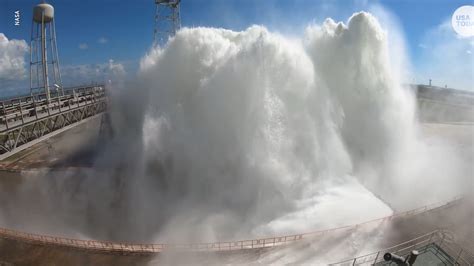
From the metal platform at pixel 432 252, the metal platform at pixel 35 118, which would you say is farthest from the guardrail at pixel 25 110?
the metal platform at pixel 432 252

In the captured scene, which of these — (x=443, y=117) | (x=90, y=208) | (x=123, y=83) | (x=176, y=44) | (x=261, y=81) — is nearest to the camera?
(x=261, y=81)

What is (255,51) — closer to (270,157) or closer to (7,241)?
(270,157)

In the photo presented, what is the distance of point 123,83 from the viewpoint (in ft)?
96.0

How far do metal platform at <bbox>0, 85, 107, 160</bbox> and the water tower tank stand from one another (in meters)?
9.09

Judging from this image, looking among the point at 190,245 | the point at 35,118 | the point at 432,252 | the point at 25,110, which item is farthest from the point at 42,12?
the point at 432,252

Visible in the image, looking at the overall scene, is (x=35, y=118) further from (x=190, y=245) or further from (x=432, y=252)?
(x=432, y=252)

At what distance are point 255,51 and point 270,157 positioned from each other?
23.7 ft

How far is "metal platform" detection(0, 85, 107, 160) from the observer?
61.8 feet

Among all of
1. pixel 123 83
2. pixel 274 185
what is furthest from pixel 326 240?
pixel 123 83

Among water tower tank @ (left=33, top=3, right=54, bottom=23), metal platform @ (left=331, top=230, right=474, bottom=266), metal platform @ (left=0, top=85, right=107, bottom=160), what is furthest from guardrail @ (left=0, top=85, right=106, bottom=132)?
metal platform @ (left=331, top=230, right=474, bottom=266)

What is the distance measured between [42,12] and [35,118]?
17629 mm

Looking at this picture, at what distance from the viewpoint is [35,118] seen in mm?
20656

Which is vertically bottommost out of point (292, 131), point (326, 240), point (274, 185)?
point (326, 240)

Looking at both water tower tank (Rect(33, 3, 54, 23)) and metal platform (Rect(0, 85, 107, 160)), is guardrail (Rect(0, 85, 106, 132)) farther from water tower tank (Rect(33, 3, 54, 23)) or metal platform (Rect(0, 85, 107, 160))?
water tower tank (Rect(33, 3, 54, 23))
